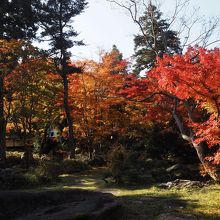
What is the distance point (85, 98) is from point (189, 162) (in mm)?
8015

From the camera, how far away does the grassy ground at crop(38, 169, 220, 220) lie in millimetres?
7957

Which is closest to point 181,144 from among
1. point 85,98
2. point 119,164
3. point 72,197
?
point 119,164

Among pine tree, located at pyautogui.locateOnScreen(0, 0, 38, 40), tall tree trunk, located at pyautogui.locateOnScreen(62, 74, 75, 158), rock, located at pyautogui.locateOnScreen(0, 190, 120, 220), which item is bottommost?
rock, located at pyautogui.locateOnScreen(0, 190, 120, 220)

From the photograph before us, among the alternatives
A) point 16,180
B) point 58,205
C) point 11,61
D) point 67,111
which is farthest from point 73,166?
point 58,205

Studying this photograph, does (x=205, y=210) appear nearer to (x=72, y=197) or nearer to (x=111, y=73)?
(x=72, y=197)

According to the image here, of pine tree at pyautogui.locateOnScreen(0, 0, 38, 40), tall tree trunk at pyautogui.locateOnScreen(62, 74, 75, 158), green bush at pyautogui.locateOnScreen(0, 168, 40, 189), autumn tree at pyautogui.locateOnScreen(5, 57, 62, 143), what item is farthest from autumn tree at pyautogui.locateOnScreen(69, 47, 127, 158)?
green bush at pyautogui.locateOnScreen(0, 168, 40, 189)

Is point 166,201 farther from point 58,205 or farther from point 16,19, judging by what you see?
point 16,19

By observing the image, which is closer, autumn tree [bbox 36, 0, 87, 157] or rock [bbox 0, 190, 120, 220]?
rock [bbox 0, 190, 120, 220]

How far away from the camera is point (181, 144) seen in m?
18.5

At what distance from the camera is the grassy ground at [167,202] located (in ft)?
26.1

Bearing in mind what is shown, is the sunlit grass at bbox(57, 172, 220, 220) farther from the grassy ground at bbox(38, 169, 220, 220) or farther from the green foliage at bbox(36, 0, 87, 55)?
the green foliage at bbox(36, 0, 87, 55)

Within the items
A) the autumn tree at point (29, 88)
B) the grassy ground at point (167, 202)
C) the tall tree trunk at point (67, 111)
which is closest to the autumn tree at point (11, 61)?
the autumn tree at point (29, 88)

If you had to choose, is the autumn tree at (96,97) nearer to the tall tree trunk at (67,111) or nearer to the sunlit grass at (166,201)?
the tall tree trunk at (67,111)

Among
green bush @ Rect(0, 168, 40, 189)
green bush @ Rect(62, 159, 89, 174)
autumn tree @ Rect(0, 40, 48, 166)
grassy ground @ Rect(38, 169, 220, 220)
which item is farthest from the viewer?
green bush @ Rect(62, 159, 89, 174)
